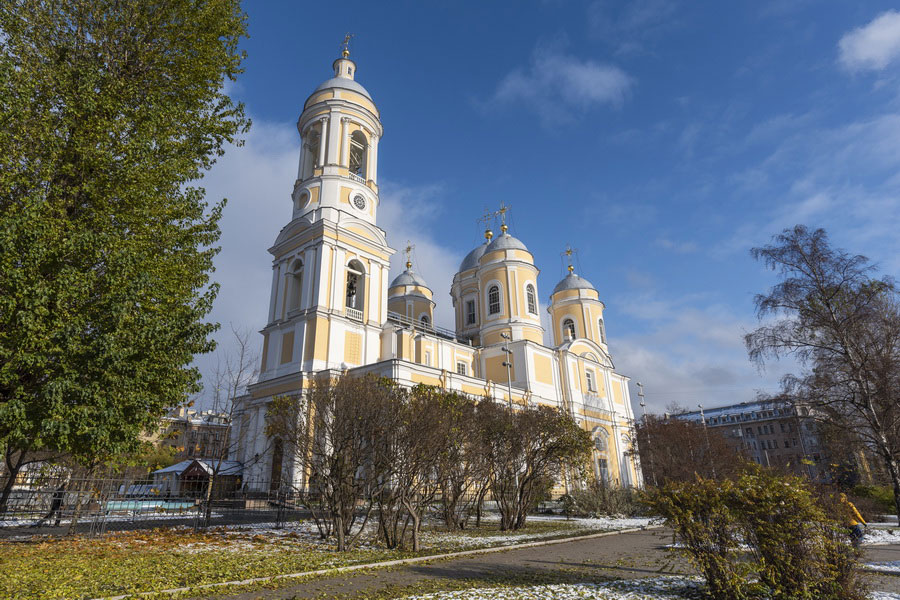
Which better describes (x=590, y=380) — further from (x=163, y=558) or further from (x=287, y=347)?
(x=163, y=558)

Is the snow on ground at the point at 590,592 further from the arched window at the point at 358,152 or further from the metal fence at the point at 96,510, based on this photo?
the arched window at the point at 358,152

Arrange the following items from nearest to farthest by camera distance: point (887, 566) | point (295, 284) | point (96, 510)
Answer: point (887, 566)
point (96, 510)
point (295, 284)

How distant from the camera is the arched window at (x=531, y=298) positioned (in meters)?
Result: 41.4

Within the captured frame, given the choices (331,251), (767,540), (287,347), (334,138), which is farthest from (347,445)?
(334,138)

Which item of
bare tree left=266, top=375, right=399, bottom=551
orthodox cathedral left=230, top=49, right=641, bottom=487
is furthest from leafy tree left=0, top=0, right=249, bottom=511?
orthodox cathedral left=230, top=49, right=641, bottom=487

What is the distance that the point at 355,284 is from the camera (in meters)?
31.9

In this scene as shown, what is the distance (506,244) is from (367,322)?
17.6 meters

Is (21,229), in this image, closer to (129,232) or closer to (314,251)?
(129,232)

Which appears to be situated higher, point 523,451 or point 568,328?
point 568,328

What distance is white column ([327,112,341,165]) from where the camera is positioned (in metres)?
32.0

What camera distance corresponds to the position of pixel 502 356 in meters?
37.2

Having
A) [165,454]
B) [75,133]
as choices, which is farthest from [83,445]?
[165,454]

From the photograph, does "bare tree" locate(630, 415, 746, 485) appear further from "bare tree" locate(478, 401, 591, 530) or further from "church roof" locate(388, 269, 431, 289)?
"church roof" locate(388, 269, 431, 289)

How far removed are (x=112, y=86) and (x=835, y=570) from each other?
14.5 m
